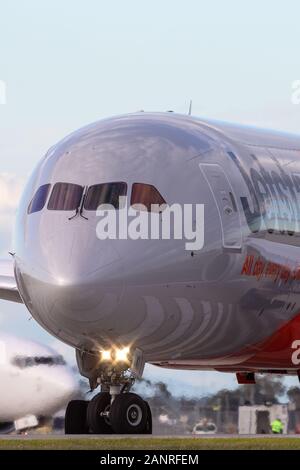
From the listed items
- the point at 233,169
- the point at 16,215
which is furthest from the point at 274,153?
the point at 16,215

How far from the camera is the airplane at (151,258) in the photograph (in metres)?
30.5

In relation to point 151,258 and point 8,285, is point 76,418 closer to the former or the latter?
point 8,285

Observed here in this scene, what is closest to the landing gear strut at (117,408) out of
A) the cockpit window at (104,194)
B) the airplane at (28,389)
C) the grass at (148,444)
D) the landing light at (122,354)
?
the landing light at (122,354)

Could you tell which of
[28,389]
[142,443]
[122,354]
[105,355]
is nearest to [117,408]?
[122,354]

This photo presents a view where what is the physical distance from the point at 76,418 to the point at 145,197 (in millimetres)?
5436

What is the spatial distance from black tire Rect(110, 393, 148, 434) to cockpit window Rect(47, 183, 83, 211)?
143 inches

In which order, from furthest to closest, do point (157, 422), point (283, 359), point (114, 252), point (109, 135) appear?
point (157, 422), point (283, 359), point (109, 135), point (114, 252)

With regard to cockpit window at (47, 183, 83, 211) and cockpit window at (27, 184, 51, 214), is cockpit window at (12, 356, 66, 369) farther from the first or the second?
cockpit window at (47, 183, 83, 211)

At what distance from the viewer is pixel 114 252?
30359 mm

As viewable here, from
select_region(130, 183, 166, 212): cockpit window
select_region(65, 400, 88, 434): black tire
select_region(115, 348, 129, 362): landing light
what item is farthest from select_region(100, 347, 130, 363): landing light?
select_region(130, 183, 166, 212): cockpit window

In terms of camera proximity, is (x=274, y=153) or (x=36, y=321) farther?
(x=274, y=153)

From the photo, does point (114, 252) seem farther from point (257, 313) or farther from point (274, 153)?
point (274, 153)

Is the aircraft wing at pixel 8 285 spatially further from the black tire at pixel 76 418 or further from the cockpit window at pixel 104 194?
the cockpit window at pixel 104 194

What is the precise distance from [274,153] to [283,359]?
4.22 meters
